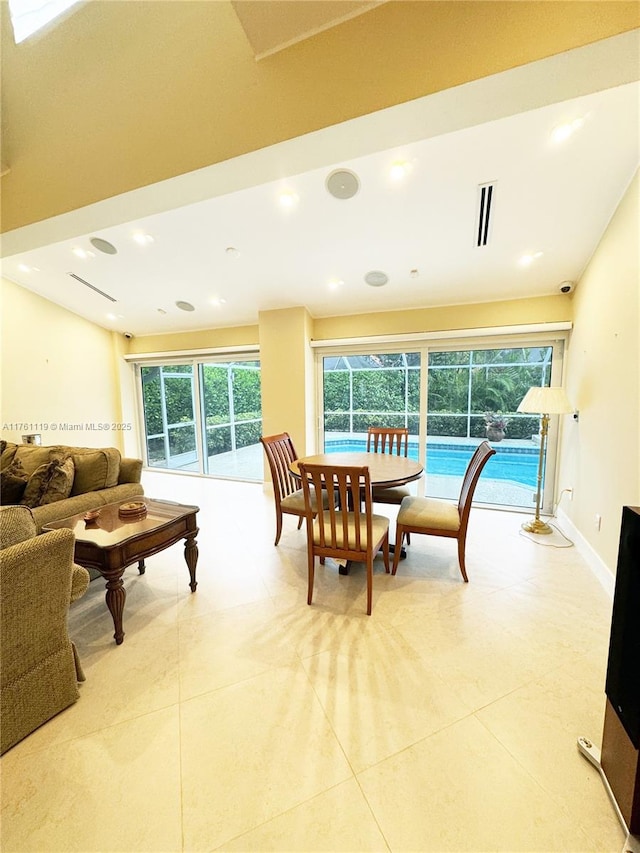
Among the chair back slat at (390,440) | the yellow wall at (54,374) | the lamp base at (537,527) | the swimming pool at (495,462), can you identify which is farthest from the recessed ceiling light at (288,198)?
the yellow wall at (54,374)

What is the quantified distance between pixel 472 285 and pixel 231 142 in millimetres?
2808

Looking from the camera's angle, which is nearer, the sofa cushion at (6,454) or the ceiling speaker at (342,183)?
the ceiling speaker at (342,183)

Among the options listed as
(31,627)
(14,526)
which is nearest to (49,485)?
(14,526)

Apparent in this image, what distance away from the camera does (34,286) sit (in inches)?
182

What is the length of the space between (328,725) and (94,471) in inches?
96.8

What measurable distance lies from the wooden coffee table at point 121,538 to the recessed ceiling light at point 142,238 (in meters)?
2.49

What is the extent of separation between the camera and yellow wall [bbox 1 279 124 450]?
457 cm

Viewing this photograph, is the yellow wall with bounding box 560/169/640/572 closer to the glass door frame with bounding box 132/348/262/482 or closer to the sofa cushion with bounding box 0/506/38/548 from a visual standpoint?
the sofa cushion with bounding box 0/506/38/548

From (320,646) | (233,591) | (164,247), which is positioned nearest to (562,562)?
(320,646)

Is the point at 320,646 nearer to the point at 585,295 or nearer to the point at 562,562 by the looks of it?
the point at 562,562

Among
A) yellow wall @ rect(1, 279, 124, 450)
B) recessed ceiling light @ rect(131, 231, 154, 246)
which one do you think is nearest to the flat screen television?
recessed ceiling light @ rect(131, 231, 154, 246)

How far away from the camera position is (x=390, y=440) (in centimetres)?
351

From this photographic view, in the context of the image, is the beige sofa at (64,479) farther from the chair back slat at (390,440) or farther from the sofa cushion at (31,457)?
the chair back slat at (390,440)

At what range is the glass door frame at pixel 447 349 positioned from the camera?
11.9 ft
